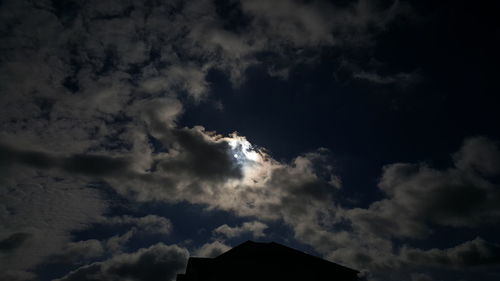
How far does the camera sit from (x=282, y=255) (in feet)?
81.5

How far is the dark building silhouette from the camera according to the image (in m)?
23.7

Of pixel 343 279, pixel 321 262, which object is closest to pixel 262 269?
pixel 321 262

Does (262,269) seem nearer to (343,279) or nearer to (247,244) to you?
(247,244)

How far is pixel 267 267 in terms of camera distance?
2398 centimetres

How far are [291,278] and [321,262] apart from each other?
2.99 meters

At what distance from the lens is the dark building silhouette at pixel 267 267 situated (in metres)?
23.7

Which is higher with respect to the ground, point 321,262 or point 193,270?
point 321,262

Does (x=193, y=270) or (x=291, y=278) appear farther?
(x=193, y=270)

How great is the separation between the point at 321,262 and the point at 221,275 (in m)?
8.26

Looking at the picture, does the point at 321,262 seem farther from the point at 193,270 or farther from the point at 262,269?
the point at 193,270

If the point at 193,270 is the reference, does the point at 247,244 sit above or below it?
above

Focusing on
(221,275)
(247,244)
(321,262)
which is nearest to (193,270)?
(221,275)

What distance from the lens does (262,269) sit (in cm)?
2384

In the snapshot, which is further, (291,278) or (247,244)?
(247,244)
